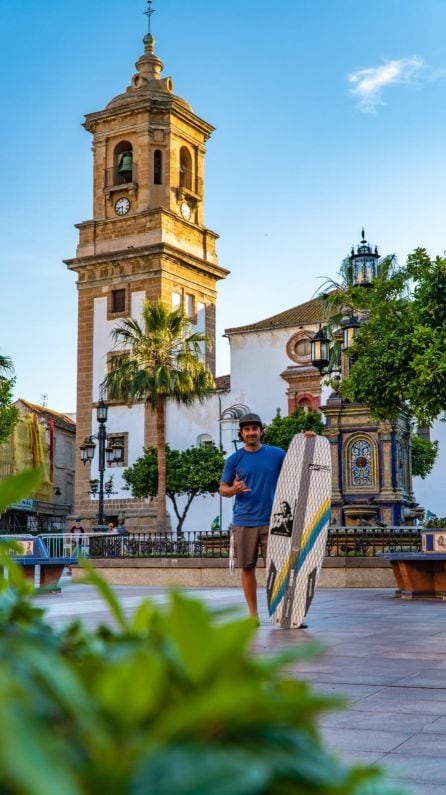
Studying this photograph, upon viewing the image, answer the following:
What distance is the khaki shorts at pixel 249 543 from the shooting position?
335 inches

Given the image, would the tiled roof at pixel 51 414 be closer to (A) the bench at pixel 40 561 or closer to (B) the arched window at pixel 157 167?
(B) the arched window at pixel 157 167

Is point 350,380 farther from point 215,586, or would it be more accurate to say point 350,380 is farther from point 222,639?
point 222,639

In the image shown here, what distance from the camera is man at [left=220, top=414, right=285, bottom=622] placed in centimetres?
842

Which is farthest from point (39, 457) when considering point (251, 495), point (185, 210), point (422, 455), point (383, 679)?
point (383, 679)

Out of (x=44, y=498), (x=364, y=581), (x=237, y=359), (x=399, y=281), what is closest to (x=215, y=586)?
(x=364, y=581)

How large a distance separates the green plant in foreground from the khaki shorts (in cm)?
774

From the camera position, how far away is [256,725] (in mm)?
742

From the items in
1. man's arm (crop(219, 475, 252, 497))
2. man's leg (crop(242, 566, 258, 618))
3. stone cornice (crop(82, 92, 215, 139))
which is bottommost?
man's leg (crop(242, 566, 258, 618))

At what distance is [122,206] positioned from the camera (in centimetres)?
5694

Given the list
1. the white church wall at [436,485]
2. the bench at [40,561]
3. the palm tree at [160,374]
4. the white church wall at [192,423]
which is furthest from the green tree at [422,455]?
the bench at [40,561]

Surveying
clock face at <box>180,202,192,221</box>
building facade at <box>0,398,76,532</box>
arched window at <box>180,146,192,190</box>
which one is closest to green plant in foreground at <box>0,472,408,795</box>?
clock face at <box>180,202,192,221</box>

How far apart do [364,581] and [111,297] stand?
38.0m

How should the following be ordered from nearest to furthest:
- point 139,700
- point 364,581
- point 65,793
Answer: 1. point 65,793
2. point 139,700
3. point 364,581

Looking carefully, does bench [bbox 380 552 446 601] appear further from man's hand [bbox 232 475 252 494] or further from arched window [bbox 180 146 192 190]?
arched window [bbox 180 146 192 190]
